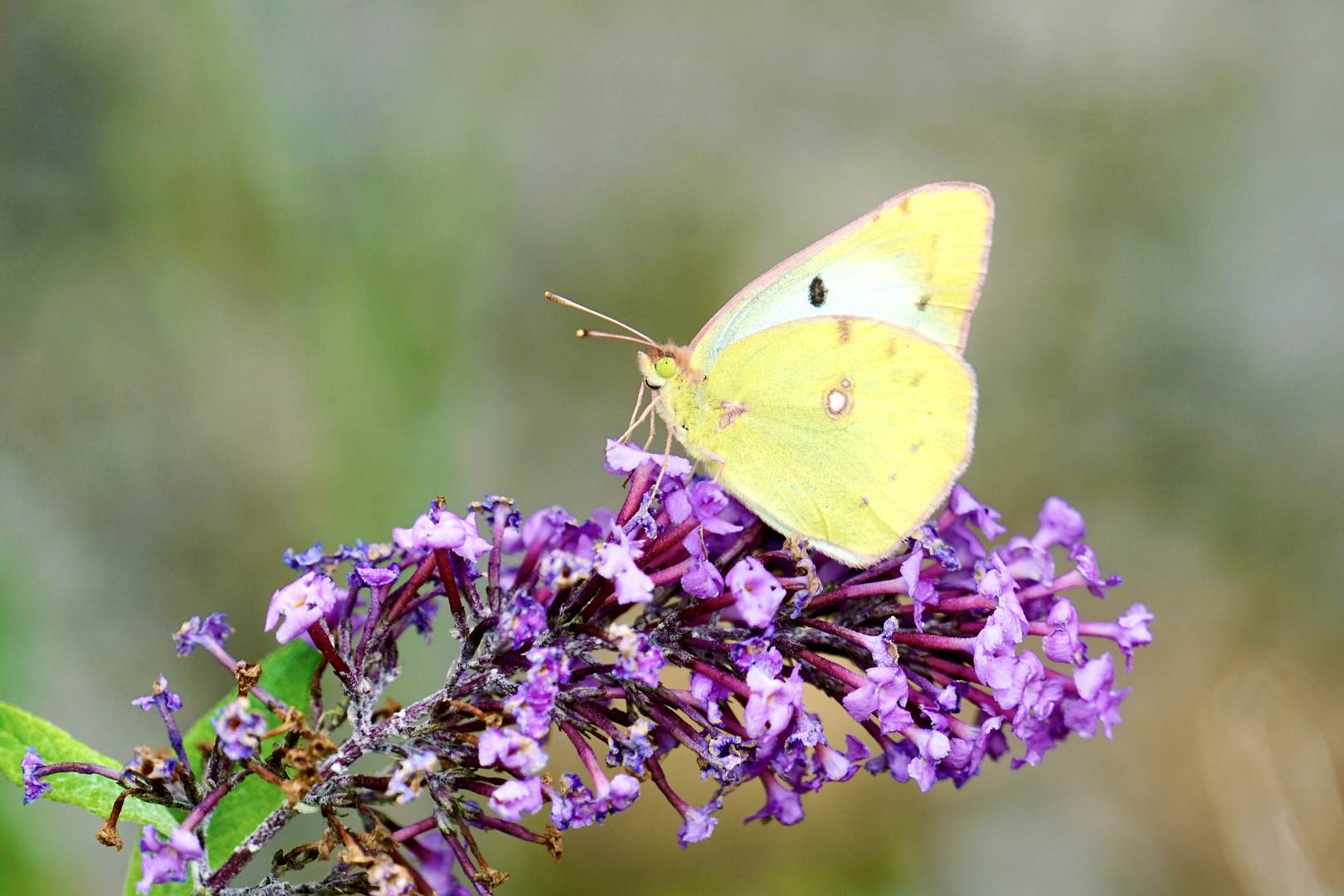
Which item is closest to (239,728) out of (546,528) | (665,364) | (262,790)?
(262,790)

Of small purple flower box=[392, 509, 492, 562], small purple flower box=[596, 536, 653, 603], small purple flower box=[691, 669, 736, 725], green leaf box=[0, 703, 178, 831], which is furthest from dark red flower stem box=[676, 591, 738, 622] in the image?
green leaf box=[0, 703, 178, 831]

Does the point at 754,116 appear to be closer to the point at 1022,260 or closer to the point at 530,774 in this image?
the point at 1022,260

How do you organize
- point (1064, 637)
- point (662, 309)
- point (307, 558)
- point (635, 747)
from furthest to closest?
point (662, 309)
point (1064, 637)
point (307, 558)
point (635, 747)

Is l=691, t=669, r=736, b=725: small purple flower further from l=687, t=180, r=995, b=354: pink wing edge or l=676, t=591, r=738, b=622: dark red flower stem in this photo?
l=687, t=180, r=995, b=354: pink wing edge

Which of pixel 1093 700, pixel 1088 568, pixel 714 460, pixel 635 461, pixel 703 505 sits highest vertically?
pixel 714 460

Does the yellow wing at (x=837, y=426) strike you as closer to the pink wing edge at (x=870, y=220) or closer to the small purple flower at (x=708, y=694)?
the pink wing edge at (x=870, y=220)

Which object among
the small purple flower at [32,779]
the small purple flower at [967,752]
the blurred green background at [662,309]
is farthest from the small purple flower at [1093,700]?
the blurred green background at [662,309]

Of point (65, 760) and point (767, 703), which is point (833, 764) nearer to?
point (767, 703)
